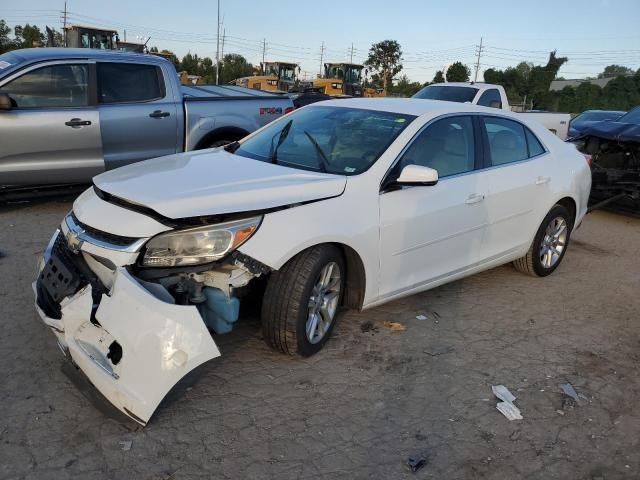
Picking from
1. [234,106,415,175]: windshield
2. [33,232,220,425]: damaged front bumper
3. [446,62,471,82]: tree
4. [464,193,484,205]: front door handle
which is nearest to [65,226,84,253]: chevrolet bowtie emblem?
[33,232,220,425]: damaged front bumper

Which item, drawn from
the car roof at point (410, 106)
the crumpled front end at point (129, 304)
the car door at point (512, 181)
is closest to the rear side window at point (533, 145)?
the car door at point (512, 181)

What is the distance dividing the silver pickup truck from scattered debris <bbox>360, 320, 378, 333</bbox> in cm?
410

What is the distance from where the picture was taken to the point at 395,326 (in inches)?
171

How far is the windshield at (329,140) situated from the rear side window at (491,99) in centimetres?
767

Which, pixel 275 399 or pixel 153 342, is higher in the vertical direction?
pixel 153 342

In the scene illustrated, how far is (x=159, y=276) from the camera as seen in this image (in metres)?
3.14

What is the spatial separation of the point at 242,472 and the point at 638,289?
4563 millimetres

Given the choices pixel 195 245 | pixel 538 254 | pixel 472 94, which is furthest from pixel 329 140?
pixel 472 94

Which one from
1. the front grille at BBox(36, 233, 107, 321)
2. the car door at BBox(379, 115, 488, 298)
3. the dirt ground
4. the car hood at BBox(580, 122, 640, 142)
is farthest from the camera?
the car hood at BBox(580, 122, 640, 142)

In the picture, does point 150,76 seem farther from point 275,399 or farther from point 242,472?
point 242,472

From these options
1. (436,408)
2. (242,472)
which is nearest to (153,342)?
(242,472)

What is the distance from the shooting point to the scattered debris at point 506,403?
3309 millimetres

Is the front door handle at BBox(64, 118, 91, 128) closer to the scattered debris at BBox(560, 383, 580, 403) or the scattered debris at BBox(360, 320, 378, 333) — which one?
A: the scattered debris at BBox(360, 320, 378, 333)

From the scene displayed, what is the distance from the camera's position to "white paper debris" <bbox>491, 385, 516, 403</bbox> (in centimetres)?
347
